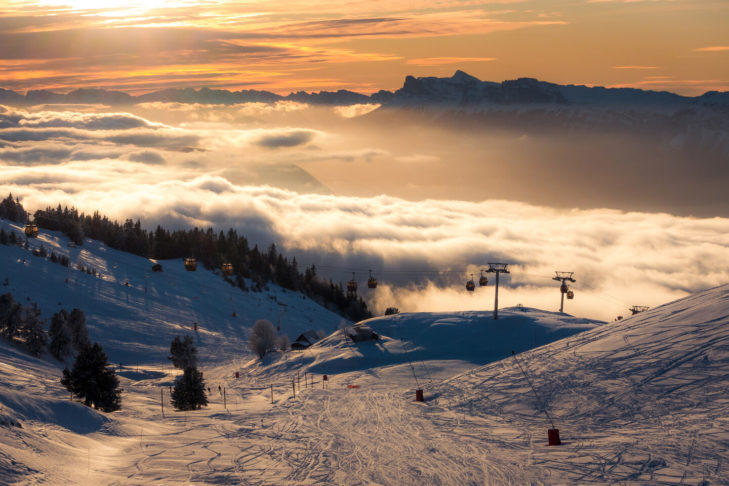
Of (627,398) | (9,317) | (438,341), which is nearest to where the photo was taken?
(627,398)

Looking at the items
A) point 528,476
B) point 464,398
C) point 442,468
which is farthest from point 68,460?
point 464,398

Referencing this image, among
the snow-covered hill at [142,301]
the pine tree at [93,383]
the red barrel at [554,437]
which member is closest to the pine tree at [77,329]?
the snow-covered hill at [142,301]

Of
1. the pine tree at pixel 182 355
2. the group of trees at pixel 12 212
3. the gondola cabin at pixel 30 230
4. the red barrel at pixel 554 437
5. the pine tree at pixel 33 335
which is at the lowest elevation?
the pine tree at pixel 182 355

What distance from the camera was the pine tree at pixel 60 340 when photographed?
7994 cm

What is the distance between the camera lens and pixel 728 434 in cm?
2791

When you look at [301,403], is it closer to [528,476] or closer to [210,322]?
[528,476]

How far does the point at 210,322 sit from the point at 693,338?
104 meters

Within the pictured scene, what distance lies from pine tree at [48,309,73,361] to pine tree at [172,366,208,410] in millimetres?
34169

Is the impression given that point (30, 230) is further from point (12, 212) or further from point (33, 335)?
point (12, 212)

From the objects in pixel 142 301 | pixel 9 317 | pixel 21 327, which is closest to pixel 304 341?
pixel 142 301

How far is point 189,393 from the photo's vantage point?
5281 centimetres

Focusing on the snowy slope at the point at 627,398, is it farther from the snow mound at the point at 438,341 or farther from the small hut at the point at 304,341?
the small hut at the point at 304,341

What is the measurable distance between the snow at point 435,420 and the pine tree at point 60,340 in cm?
1275

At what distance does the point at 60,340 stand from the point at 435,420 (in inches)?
2298
